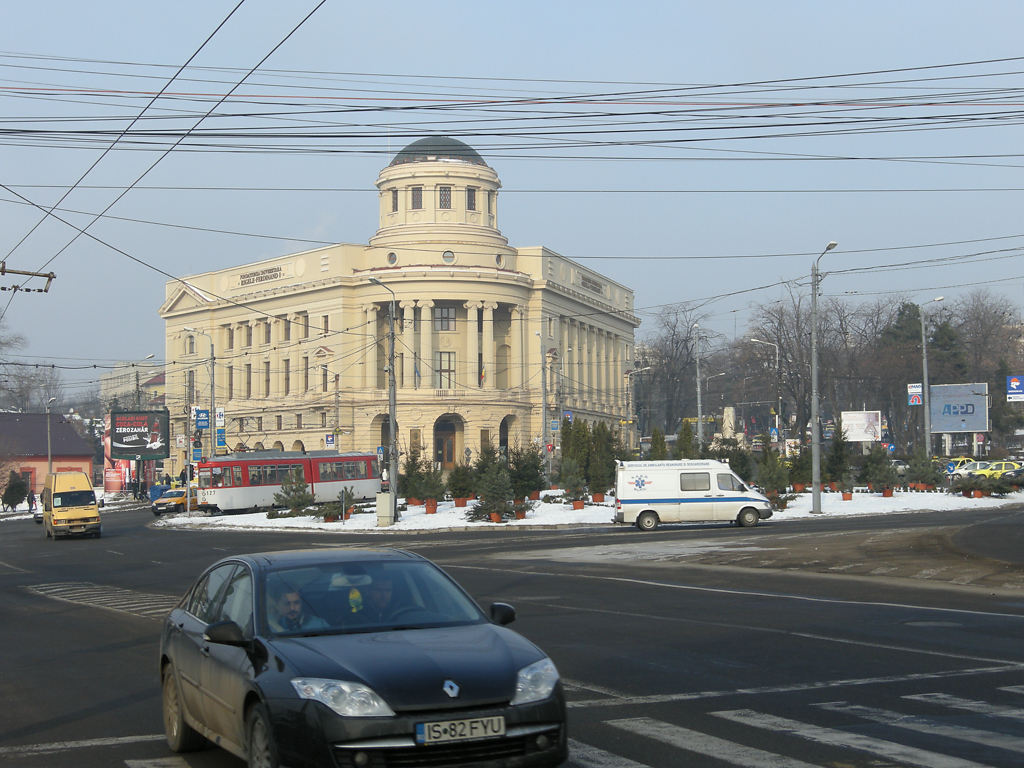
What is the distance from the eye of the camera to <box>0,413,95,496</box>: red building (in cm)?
9656

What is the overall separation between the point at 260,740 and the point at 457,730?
4.02 ft

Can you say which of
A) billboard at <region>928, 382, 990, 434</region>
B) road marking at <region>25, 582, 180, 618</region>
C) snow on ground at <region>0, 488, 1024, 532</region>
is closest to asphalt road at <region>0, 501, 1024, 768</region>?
road marking at <region>25, 582, 180, 618</region>

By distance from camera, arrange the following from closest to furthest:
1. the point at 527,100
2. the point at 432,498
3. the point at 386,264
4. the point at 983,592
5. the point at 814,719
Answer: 1. the point at 814,719
2. the point at 983,592
3. the point at 527,100
4. the point at 432,498
5. the point at 386,264

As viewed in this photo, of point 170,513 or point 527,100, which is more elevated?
point 527,100

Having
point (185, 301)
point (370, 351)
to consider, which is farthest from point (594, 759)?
point (185, 301)

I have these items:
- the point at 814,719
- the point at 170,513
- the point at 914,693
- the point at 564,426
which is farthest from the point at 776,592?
the point at 170,513

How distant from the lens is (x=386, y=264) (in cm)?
9425

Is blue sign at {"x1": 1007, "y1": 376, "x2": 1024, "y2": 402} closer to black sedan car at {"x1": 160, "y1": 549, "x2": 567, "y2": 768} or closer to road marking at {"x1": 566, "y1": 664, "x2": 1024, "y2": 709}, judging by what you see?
road marking at {"x1": 566, "y1": 664, "x2": 1024, "y2": 709}

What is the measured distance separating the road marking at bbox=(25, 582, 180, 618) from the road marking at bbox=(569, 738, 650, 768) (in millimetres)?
11030

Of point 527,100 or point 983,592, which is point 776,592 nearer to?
point 983,592

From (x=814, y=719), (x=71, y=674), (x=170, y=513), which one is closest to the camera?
(x=814, y=719)

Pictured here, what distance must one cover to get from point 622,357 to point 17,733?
11337cm

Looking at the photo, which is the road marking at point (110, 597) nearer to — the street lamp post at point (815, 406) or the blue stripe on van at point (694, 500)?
the blue stripe on van at point (694, 500)

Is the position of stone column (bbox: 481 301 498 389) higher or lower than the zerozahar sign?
higher
